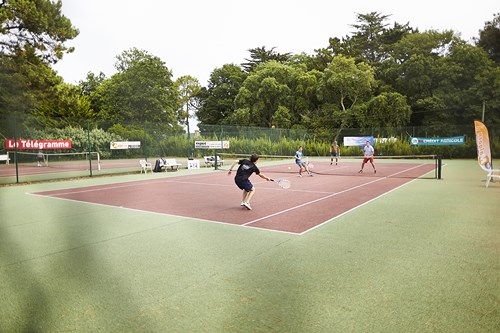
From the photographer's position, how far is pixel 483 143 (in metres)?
10.5

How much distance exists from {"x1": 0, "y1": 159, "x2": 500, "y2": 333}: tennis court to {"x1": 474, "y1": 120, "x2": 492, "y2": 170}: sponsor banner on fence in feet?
9.94

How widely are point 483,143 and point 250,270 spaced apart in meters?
9.23

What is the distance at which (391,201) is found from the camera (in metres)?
8.73

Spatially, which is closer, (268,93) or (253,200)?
(253,200)

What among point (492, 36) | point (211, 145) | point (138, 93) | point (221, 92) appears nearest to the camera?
point (492, 36)

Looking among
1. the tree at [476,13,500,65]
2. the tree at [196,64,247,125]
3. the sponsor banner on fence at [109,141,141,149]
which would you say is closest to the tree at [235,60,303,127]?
the tree at [196,64,247,125]

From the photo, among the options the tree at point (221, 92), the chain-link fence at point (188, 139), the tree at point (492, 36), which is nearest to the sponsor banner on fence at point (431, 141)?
the chain-link fence at point (188, 139)

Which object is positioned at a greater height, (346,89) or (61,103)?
(346,89)

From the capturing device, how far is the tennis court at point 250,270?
297 centimetres

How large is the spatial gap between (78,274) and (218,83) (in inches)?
2118

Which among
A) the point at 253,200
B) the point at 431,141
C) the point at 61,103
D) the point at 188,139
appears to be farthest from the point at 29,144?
the point at 431,141

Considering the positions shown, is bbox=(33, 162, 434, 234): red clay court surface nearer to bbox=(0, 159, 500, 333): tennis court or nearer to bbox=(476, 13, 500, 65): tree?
bbox=(0, 159, 500, 333): tennis court

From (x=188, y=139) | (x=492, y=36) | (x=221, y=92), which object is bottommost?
(x=188, y=139)

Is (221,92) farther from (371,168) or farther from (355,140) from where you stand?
(371,168)
